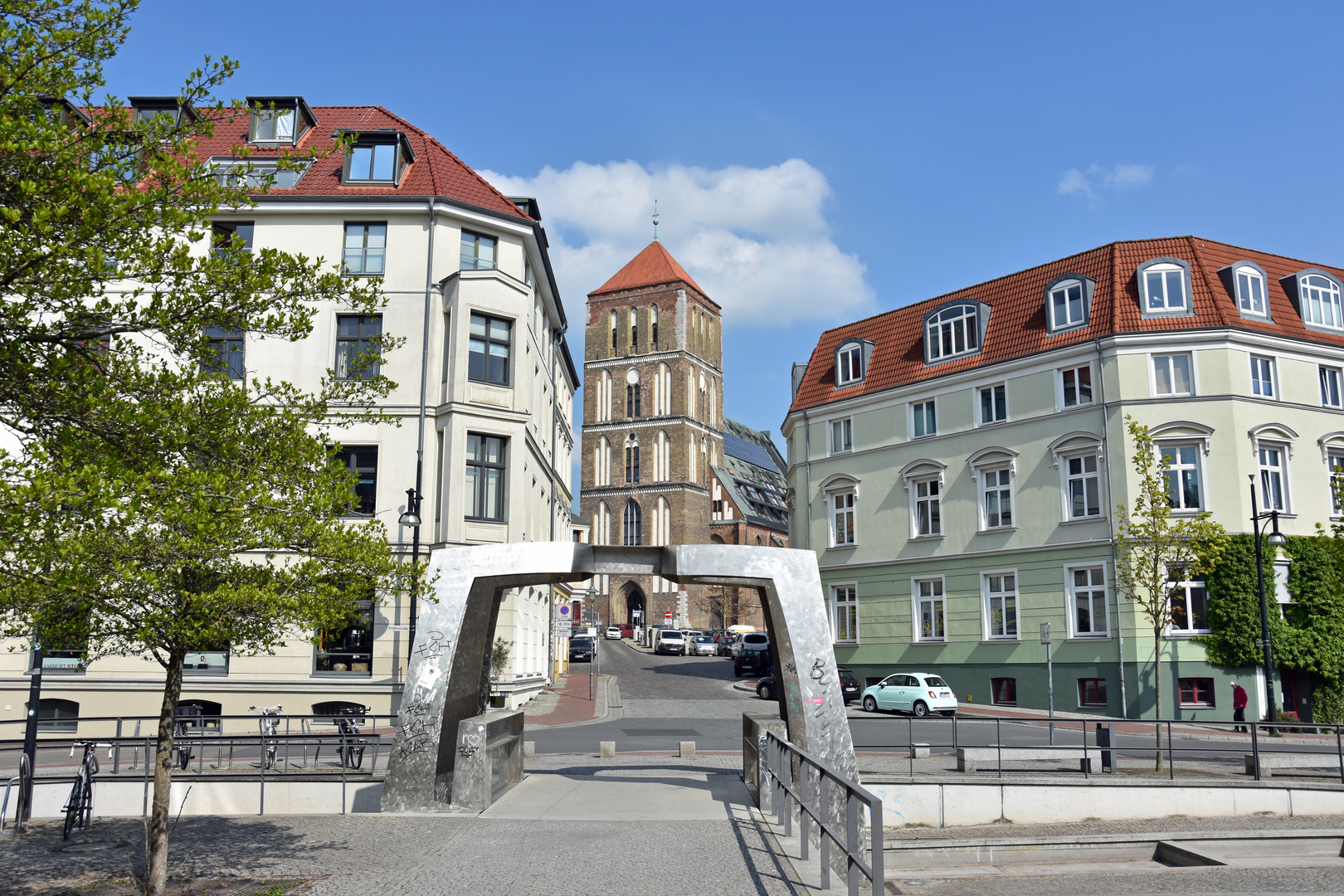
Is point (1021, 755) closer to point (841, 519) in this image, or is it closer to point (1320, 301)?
point (841, 519)

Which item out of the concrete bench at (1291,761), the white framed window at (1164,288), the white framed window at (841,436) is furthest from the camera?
the white framed window at (841,436)

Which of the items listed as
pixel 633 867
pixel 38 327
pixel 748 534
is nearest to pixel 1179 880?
pixel 633 867

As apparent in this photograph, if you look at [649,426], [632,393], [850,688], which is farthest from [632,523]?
[850,688]

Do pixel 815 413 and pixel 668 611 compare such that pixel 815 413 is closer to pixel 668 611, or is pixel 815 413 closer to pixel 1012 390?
pixel 1012 390

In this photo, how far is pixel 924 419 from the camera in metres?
38.3

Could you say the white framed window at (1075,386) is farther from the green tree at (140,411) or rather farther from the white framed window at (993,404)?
the green tree at (140,411)

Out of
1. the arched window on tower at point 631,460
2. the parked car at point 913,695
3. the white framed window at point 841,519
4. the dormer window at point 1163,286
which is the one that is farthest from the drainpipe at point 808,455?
the arched window on tower at point 631,460

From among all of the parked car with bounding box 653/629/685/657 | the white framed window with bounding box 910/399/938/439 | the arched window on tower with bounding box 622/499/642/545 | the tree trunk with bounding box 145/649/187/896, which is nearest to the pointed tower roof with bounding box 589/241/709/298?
the arched window on tower with bounding box 622/499/642/545

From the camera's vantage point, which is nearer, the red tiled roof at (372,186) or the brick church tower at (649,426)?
the red tiled roof at (372,186)

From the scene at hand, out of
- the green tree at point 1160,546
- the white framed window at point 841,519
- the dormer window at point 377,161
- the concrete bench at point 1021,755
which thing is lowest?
the concrete bench at point 1021,755

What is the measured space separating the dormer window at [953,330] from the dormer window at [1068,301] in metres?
2.93

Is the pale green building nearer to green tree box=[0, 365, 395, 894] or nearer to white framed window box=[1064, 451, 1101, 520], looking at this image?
white framed window box=[1064, 451, 1101, 520]

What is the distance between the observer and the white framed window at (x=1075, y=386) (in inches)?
1305

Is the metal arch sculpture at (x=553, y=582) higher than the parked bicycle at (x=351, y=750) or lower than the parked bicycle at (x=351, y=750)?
higher
